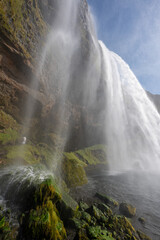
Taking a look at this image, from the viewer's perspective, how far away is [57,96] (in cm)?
2252

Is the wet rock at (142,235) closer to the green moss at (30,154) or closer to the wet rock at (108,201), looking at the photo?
the wet rock at (108,201)

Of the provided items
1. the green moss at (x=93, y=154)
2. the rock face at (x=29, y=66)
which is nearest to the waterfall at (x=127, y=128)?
the green moss at (x=93, y=154)

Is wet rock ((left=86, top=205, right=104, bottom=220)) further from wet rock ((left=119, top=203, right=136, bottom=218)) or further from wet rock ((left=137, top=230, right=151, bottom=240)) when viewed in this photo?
wet rock ((left=119, top=203, right=136, bottom=218))

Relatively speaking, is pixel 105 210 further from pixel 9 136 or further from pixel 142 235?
pixel 9 136

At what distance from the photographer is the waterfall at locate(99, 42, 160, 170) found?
125 ft

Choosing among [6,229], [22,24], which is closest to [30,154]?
[6,229]

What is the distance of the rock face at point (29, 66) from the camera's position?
1364 cm

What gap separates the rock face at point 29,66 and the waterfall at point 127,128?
53.2 feet

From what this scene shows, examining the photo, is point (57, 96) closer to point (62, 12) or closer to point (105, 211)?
point (62, 12)

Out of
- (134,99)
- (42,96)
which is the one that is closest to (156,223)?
(42,96)

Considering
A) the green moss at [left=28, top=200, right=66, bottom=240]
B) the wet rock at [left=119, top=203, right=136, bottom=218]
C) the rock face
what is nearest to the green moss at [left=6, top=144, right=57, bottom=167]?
the rock face

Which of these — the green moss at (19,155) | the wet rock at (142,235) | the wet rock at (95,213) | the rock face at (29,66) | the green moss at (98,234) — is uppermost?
the rock face at (29,66)

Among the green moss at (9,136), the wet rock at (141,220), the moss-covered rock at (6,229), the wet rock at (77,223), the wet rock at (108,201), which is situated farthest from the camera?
the green moss at (9,136)

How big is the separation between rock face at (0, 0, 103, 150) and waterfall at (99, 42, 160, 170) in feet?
53.2
